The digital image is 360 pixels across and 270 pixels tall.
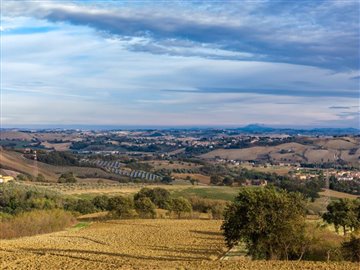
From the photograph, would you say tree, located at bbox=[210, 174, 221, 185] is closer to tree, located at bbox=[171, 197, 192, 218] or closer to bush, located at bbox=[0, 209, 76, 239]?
tree, located at bbox=[171, 197, 192, 218]

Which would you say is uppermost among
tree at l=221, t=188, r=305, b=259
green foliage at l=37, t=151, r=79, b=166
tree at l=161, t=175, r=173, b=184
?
tree at l=221, t=188, r=305, b=259

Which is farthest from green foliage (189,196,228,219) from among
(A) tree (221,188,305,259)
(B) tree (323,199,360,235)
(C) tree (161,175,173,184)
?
(A) tree (221,188,305,259)

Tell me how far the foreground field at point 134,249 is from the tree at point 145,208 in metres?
6.07

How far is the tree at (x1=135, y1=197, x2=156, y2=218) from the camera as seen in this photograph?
7469 centimetres

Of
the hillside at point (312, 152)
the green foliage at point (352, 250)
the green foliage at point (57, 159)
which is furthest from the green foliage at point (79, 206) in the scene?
the hillside at point (312, 152)

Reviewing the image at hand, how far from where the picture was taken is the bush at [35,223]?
5868 centimetres

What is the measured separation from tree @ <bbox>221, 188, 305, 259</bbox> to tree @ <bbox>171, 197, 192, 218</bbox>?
43.0m

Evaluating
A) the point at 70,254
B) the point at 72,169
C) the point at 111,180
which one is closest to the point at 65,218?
the point at 70,254

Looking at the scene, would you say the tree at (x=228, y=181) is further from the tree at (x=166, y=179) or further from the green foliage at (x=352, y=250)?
the green foliage at (x=352, y=250)

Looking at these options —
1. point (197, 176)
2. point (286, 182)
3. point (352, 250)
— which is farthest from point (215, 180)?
point (352, 250)

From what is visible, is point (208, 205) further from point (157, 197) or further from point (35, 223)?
point (35, 223)

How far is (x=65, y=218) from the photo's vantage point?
67438 millimetres

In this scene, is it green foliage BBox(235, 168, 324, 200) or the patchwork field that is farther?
the patchwork field

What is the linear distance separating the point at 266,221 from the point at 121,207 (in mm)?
43931
